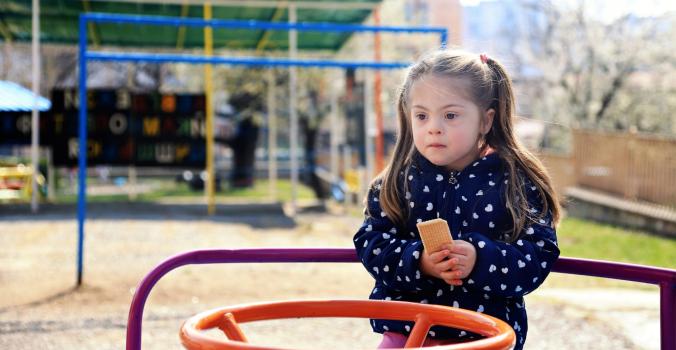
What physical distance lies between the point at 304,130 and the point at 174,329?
1776 cm

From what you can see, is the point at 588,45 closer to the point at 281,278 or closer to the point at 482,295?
the point at 281,278

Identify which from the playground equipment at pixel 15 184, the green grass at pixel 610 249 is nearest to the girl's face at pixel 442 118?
the green grass at pixel 610 249

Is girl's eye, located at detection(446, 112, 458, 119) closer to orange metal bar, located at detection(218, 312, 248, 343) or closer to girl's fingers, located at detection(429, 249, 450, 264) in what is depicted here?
girl's fingers, located at detection(429, 249, 450, 264)

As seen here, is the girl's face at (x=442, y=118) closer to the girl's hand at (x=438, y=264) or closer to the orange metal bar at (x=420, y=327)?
the girl's hand at (x=438, y=264)

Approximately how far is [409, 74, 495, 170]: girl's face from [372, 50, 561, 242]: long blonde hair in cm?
3

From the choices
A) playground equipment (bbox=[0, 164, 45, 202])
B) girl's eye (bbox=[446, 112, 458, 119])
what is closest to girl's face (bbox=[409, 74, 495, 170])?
girl's eye (bbox=[446, 112, 458, 119])

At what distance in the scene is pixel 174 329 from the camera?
555 cm

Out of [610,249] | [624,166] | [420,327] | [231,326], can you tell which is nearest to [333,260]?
[420,327]

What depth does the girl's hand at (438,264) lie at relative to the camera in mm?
2047

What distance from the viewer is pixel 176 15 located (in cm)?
1312

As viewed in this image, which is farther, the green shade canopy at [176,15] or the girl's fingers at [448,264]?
the green shade canopy at [176,15]

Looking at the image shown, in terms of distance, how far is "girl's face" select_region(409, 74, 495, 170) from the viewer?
229 centimetres

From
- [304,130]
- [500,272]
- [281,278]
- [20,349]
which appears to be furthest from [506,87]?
[304,130]

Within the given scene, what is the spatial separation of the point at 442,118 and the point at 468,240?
323mm
